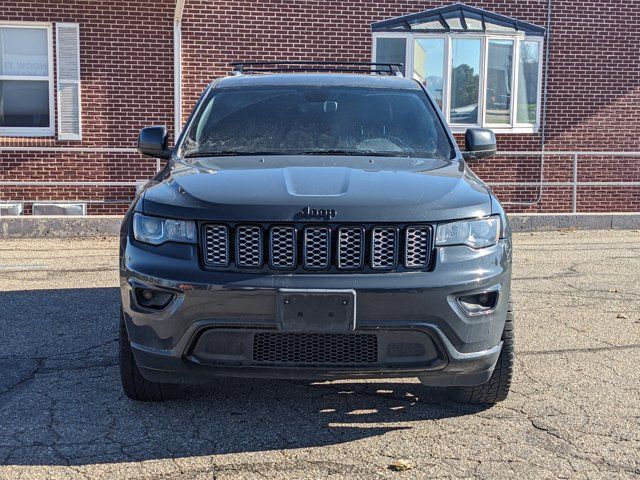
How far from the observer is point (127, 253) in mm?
4027

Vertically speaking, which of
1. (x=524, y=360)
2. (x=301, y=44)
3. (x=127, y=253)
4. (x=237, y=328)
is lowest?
(x=524, y=360)

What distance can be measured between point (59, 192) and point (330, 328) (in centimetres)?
1058

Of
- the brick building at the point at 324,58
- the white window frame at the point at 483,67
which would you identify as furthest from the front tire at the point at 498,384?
the white window frame at the point at 483,67

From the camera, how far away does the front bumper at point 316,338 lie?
371 centimetres

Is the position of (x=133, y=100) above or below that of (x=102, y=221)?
above

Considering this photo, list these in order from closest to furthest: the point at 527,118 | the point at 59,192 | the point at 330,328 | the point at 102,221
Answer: the point at 330,328, the point at 102,221, the point at 59,192, the point at 527,118

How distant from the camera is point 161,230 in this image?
395 cm

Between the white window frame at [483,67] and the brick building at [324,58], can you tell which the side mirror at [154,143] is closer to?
the brick building at [324,58]

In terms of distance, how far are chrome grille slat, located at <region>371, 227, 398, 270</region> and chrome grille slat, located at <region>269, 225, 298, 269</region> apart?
36cm

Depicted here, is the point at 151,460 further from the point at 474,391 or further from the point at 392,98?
the point at 392,98

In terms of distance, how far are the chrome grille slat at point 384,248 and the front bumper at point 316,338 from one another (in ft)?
0.21

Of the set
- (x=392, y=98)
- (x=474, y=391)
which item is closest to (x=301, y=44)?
(x=392, y=98)

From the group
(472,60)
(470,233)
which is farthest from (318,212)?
(472,60)

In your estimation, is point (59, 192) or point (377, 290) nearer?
point (377, 290)
